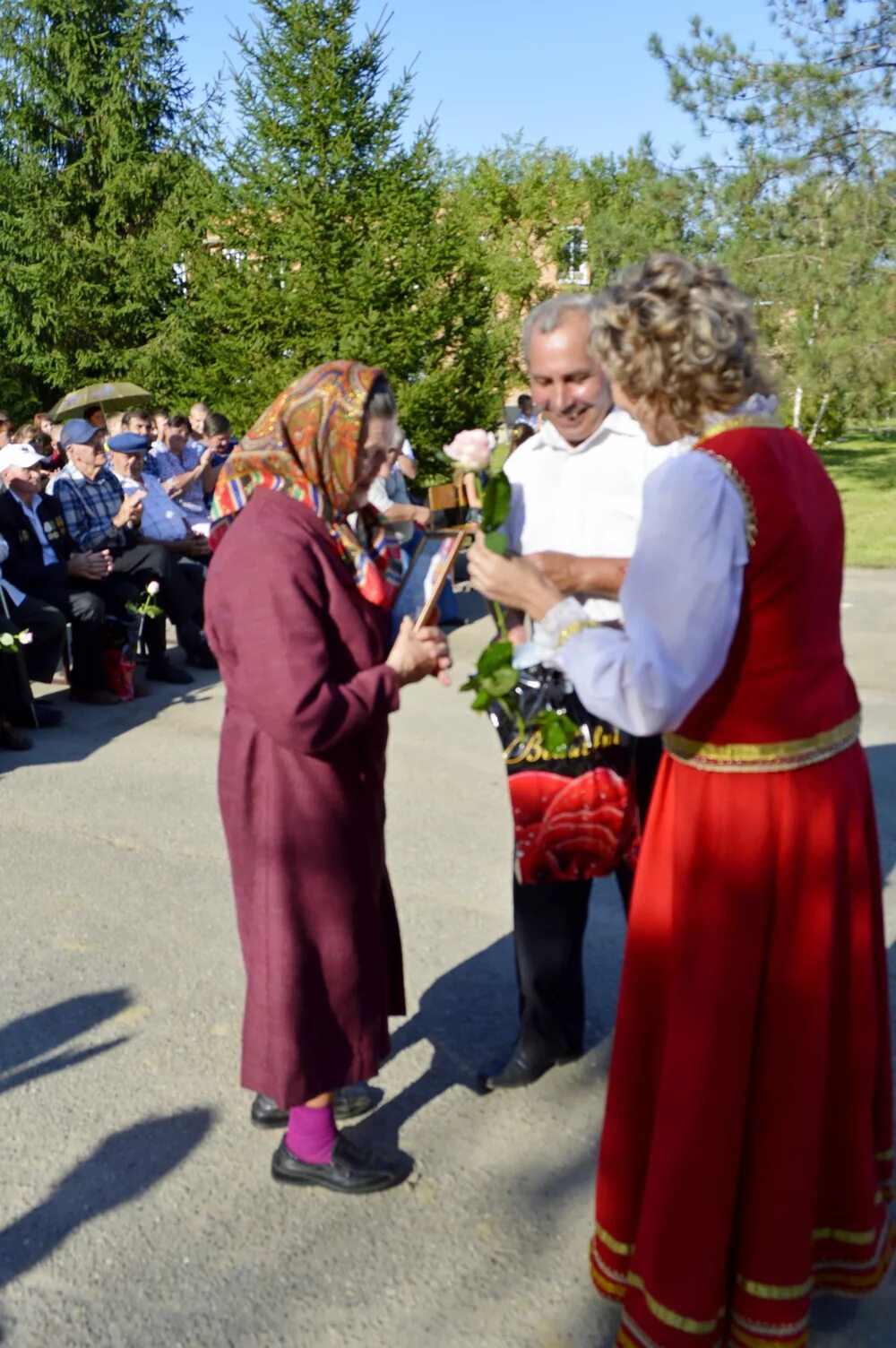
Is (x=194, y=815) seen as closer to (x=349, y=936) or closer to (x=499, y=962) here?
(x=499, y=962)

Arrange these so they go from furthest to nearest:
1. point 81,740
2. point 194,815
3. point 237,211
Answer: point 237,211
point 81,740
point 194,815

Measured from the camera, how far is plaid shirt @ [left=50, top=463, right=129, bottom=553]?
895cm

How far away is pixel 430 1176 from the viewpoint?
3.24 m

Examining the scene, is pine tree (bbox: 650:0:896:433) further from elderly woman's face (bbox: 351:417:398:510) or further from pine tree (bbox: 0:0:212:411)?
elderly woman's face (bbox: 351:417:398:510)


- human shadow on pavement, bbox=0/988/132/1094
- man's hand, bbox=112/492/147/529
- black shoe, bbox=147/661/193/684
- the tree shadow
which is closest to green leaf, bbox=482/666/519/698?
human shadow on pavement, bbox=0/988/132/1094

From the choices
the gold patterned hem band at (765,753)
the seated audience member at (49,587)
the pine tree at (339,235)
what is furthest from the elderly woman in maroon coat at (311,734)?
the pine tree at (339,235)

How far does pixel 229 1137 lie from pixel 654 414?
2.24m

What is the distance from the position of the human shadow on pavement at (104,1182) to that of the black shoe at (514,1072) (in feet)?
2.52

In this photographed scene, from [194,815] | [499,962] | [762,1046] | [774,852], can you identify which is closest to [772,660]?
[774,852]

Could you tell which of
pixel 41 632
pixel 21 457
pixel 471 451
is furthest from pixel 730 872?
pixel 21 457

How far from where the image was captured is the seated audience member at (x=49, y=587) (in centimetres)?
809

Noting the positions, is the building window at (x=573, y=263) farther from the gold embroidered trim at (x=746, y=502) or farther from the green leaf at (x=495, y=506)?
the gold embroidered trim at (x=746, y=502)

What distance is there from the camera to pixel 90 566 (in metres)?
8.68

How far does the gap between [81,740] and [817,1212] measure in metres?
5.83
